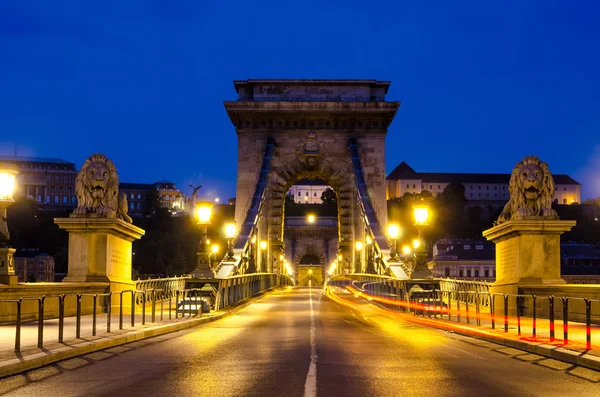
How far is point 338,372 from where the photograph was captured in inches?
452

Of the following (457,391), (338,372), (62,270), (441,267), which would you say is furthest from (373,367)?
(441,267)

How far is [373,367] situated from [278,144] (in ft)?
200

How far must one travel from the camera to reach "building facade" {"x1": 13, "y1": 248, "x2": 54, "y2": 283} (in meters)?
134

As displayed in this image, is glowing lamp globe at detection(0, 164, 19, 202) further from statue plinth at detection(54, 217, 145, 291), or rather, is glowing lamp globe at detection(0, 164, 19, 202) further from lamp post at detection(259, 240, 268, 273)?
lamp post at detection(259, 240, 268, 273)

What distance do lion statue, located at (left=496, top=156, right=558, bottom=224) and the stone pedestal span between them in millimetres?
12454

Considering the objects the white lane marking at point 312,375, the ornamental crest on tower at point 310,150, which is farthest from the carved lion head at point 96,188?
the ornamental crest on tower at point 310,150

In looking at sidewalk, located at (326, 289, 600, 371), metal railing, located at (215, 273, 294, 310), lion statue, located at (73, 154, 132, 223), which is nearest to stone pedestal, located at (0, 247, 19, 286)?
lion statue, located at (73, 154, 132, 223)

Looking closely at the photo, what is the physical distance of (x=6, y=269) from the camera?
1797 cm

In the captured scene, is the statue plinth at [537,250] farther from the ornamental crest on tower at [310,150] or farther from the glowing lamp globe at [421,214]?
the ornamental crest on tower at [310,150]

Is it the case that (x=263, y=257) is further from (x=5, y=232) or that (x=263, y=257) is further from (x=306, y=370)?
(x=306, y=370)

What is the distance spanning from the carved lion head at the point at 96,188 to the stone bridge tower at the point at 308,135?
4619 centimetres

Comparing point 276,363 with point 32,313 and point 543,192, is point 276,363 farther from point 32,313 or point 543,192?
point 543,192

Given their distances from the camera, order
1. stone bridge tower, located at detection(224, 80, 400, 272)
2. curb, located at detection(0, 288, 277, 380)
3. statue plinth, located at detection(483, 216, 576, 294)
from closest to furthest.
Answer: curb, located at detection(0, 288, 277, 380) < statue plinth, located at detection(483, 216, 576, 294) < stone bridge tower, located at detection(224, 80, 400, 272)

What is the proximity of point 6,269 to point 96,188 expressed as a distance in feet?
19.1
